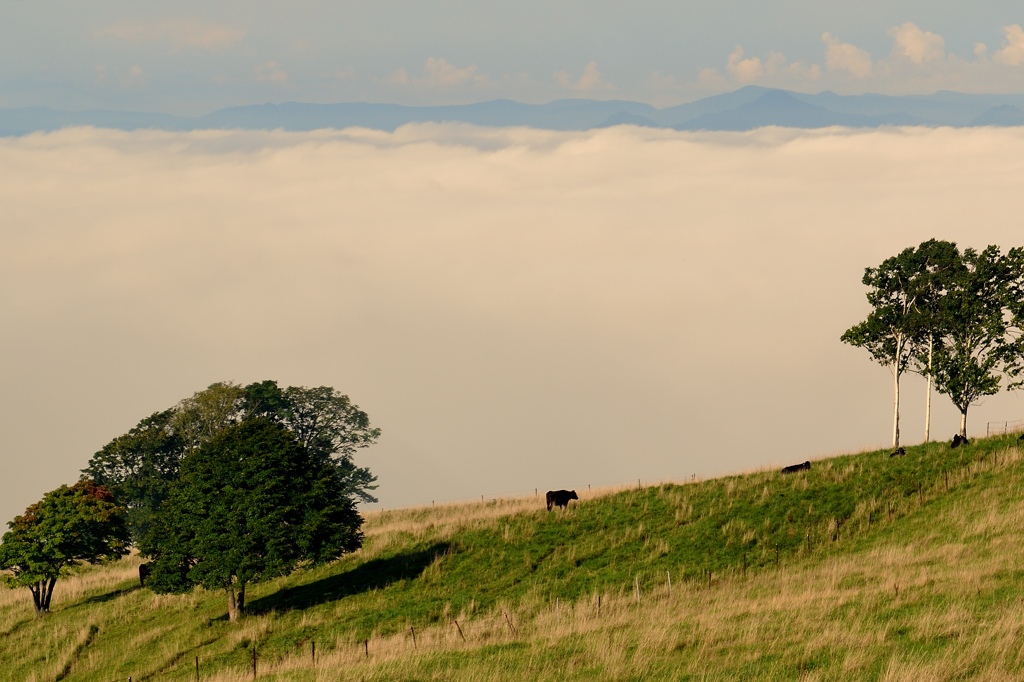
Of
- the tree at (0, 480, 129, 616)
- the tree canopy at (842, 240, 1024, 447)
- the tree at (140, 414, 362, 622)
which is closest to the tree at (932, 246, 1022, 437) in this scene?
the tree canopy at (842, 240, 1024, 447)

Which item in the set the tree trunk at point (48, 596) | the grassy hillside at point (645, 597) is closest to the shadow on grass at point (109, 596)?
the grassy hillside at point (645, 597)

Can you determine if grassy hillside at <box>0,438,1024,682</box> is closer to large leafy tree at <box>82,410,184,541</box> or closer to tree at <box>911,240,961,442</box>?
tree at <box>911,240,961,442</box>

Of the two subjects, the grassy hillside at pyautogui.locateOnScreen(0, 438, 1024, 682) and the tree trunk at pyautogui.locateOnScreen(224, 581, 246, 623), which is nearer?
the grassy hillside at pyautogui.locateOnScreen(0, 438, 1024, 682)

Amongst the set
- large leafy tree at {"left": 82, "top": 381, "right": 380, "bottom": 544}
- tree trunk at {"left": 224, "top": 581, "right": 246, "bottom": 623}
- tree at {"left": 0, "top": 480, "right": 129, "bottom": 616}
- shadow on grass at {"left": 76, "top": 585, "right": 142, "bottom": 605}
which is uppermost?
large leafy tree at {"left": 82, "top": 381, "right": 380, "bottom": 544}

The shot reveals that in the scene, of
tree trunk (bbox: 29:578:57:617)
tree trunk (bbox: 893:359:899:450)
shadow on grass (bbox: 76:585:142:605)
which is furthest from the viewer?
tree trunk (bbox: 893:359:899:450)

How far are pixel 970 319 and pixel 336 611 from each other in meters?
47.5

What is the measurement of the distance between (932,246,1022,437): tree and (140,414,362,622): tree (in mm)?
42686

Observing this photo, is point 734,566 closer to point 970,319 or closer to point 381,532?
point 381,532

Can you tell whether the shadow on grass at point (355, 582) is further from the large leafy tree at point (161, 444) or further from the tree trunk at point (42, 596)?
the large leafy tree at point (161, 444)

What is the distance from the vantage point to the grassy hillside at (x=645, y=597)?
28.6 metres

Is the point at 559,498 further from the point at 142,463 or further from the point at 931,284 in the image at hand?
the point at 142,463

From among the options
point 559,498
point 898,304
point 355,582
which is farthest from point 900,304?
point 355,582

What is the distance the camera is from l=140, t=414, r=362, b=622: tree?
162ft

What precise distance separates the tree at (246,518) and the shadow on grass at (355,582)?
1985 millimetres
